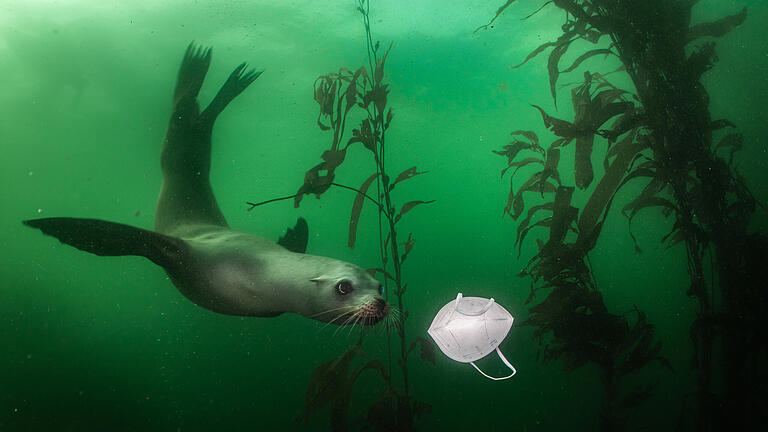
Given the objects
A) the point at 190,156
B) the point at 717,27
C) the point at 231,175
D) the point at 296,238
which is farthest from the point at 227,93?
the point at 231,175

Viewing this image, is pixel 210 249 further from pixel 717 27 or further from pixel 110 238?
pixel 717 27

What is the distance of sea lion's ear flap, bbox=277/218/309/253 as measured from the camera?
11.1 feet

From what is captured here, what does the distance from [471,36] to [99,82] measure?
677 centimetres

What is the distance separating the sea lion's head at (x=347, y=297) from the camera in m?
2.05

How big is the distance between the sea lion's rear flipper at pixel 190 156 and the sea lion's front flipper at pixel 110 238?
32.0 inches

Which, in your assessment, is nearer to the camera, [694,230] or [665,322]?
[694,230]

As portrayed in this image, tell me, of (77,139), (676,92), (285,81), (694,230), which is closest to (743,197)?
(694,230)

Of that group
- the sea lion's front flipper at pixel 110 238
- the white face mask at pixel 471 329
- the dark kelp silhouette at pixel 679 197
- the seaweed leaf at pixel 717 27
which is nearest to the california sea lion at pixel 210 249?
the sea lion's front flipper at pixel 110 238

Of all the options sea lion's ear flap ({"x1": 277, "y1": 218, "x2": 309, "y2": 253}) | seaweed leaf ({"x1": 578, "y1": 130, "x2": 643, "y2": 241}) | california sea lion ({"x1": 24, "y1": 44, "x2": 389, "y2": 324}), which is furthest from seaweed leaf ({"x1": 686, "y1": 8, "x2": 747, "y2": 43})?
sea lion's ear flap ({"x1": 277, "y1": 218, "x2": 309, "y2": 253})

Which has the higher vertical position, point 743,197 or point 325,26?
point 325,26

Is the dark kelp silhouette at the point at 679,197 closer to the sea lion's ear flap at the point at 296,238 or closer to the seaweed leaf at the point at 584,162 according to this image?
the seaweed leaf at the point at 584,162

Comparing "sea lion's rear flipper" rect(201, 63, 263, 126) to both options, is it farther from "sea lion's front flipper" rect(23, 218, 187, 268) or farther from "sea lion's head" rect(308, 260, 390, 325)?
"sea lion's head" rect(308, 260, 390, 325)

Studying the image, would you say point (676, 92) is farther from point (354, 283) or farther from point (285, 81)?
point (285, 81)

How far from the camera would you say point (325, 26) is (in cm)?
666
